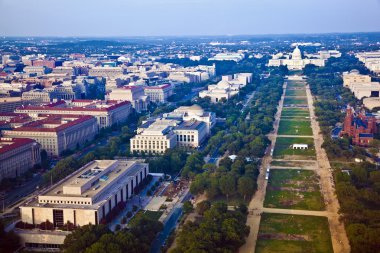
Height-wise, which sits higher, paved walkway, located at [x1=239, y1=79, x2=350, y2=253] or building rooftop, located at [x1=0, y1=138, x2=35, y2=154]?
building rooftop, located at [x1=0, y1=138, x2=35, y2=154]

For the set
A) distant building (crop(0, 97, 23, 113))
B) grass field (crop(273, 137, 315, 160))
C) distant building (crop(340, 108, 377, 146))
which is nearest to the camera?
grass field (crop(273, 137, 315, 160))

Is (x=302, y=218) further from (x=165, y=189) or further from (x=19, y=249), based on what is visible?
(x=19, y=249)

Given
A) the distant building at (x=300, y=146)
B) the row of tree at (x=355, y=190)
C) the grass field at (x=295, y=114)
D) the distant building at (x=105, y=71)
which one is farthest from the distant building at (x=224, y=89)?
the distant building at (x=300, y=146)

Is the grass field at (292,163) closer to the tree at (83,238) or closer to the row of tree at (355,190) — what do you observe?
the row of tree at (355,190)

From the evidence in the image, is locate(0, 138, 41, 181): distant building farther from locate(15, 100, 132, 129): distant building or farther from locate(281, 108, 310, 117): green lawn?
locate(281, 108, 310, 117): green lawn

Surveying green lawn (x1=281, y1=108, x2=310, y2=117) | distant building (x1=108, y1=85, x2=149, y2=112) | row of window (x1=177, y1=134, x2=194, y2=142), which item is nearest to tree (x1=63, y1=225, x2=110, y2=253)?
row of window (x1=177, y1=134, x2=194, y2=142)

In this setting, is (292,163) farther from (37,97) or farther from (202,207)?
(37,97)

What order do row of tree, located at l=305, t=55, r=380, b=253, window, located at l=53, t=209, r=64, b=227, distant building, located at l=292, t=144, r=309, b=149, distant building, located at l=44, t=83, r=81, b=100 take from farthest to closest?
distant building, located at l=44, t=83, r=81, b=100 < distant building, located at l=292, t=144, r=309, b=149 < window, located at l=53, t=209, r=64, b=227 < row of tree, located at l=305, t=55, r=380, b=253
